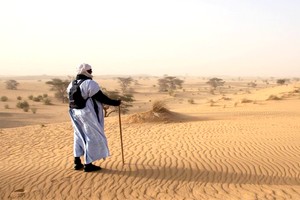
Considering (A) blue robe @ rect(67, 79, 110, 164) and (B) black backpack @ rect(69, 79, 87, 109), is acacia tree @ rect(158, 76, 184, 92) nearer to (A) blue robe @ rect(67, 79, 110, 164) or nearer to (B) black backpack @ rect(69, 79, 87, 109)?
(A) blue robe @ rect(67, 79, 110, 164)

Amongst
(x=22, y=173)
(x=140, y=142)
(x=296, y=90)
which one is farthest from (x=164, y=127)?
(x=296, y=90)

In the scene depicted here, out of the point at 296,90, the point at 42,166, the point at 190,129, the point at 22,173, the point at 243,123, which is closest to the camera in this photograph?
the point at 22,173

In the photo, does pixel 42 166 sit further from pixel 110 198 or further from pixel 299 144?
pixel 299 144

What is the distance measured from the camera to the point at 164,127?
528 inches

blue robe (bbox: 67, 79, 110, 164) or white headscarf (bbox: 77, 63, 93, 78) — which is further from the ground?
white headscarf (bbox: 77, 63, 93, 78)

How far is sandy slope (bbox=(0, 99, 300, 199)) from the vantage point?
5.84m

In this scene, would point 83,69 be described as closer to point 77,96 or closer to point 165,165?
point 77,96

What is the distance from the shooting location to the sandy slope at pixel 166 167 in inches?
230

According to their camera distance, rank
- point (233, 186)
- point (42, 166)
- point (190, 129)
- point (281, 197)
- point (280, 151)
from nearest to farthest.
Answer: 1. point (281, 197)
2. point (233, 186)
3. point (42, 166)
4. point (280, 151)
5. point (190, 129)

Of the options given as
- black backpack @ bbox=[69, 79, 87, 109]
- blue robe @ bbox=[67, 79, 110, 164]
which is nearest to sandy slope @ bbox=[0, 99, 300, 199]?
blue robe @ bbox=[67, 79, 110, 164]

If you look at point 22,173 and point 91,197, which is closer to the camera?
point 91,197

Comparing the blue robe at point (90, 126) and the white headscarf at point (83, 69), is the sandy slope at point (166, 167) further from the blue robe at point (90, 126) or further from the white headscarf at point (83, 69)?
the white headscarf at point (83, 69)

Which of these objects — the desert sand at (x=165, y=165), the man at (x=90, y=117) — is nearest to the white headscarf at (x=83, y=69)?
the man at (x=90, y=117)

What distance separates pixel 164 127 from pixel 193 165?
6.13 meters
